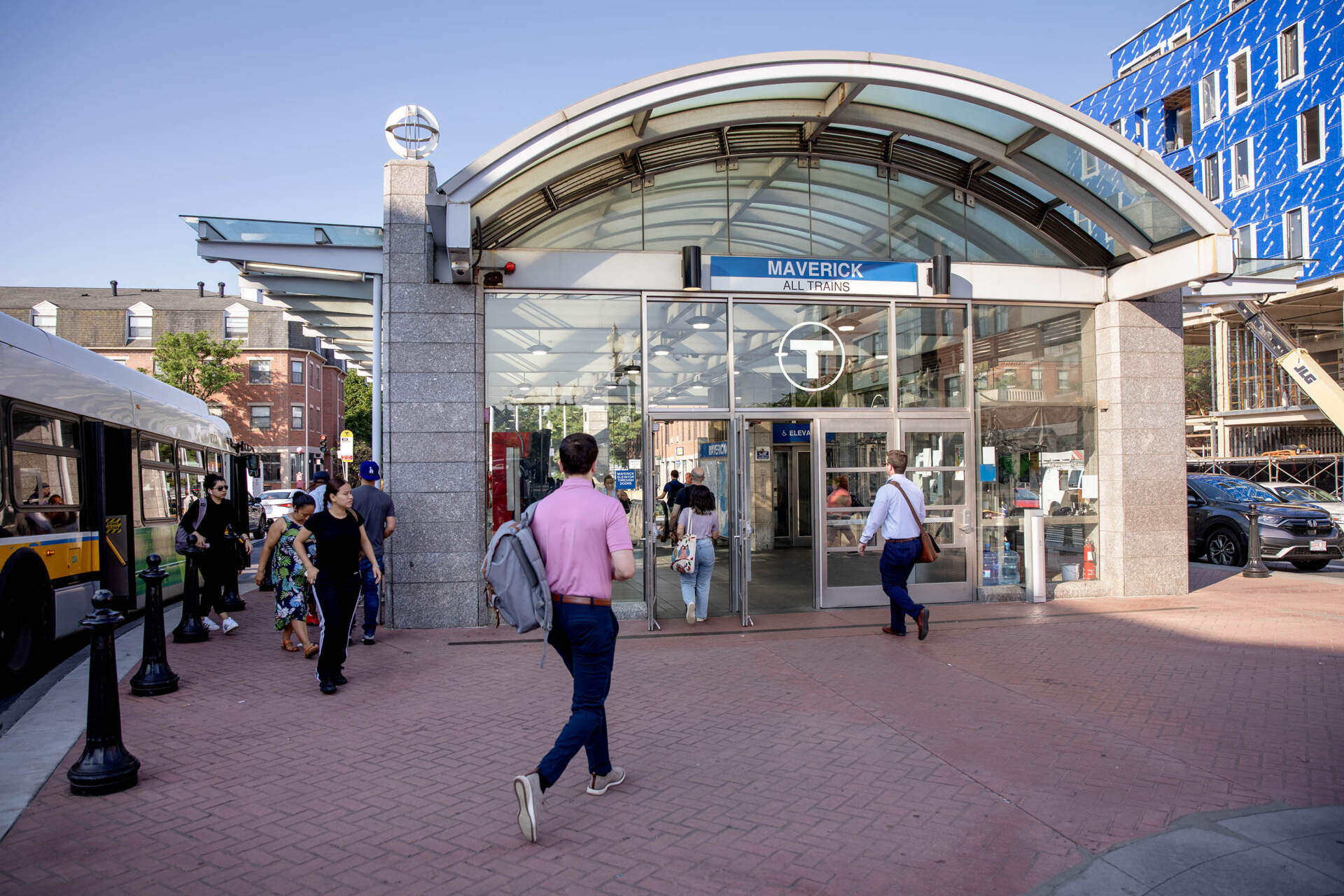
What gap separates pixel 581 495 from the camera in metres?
4.26

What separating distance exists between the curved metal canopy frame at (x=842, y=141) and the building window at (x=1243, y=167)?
81.6 ft

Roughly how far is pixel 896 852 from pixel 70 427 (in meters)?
8.49

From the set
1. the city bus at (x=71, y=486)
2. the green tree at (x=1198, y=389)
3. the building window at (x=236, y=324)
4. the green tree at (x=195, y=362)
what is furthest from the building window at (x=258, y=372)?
the green tree at (x=1198, y=389)

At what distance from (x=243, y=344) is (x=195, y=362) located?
225 inches

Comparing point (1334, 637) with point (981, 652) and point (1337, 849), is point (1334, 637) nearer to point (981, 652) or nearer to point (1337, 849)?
point (981, 652)

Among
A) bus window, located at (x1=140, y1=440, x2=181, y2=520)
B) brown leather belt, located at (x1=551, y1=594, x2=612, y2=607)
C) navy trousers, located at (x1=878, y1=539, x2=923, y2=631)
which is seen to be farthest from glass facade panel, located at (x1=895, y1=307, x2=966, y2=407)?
bus window, located at (x1=140, y1=440, x2=181, y2=520)

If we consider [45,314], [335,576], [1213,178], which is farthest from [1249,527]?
[45,314]

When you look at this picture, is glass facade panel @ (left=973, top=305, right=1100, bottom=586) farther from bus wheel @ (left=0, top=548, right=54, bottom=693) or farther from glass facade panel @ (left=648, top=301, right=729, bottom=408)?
bus wheel @ (left=0, top=548, right=54, bottom=693)

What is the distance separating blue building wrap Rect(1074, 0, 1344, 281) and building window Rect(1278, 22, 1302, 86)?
1.3 inches

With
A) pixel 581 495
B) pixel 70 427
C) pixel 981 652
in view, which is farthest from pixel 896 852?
pixel 70 427

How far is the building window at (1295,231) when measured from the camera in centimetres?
2794

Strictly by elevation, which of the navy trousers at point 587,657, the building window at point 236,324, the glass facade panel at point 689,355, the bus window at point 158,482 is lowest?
the navy trousers at point 587,657

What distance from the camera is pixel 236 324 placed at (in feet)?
180

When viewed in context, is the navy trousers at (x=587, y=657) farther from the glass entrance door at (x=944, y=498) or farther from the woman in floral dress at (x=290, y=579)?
the glass entrance door at (x=944, y=498)
